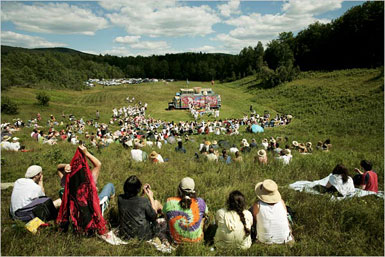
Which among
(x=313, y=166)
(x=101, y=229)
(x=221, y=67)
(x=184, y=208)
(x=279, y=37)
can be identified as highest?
(x=279, y=37)

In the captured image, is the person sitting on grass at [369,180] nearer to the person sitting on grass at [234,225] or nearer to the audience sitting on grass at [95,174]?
the person sitting on grass at [234,225]

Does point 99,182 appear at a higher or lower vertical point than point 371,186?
higher

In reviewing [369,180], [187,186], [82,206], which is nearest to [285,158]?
[369,180]

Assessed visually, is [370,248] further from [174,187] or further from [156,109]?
[156,109]

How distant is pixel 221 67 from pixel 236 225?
111845 millimetres

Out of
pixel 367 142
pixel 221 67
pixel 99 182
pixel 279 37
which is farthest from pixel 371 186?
pixel 221 67

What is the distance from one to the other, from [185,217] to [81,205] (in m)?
1.72

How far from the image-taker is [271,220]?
344 centimetres

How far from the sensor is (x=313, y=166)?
25.9ft

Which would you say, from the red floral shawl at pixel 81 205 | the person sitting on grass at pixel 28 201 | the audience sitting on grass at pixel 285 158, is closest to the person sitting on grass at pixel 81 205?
the red floral shawl at pixel 81 205

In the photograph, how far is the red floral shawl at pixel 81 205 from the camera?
3.53 meters

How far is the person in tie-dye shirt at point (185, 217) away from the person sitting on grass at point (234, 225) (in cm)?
33

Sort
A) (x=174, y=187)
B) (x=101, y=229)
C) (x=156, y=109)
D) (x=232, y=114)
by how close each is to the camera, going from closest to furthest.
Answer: (x=101, y=229), (x=174, y=187), (x=232, y=114), (x=156, y=109)

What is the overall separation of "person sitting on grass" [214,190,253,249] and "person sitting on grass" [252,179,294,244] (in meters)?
0.26
